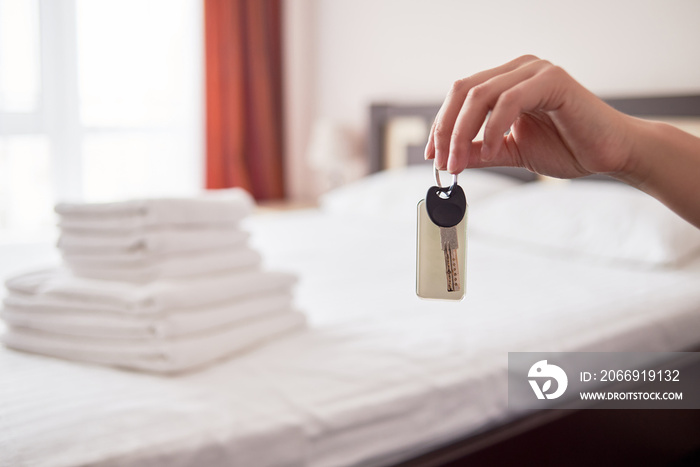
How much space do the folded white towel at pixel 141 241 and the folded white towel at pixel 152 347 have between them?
0.17m

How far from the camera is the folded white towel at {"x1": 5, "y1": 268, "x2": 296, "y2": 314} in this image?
3.51ft

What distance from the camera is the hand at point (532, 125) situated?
535mm

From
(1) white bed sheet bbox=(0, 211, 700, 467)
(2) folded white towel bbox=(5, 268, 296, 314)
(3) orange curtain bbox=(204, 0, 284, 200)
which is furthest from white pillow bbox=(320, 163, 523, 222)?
(2) folded white towel bbox=(5, 268, 296, 314)

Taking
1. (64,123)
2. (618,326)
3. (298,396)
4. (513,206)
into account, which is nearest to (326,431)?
(298,396)

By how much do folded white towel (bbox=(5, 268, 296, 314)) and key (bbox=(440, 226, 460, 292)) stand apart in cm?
62

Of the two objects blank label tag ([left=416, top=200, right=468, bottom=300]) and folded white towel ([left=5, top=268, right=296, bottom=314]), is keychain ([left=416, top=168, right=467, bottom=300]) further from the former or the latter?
folded white towel ([left=5, top=268, right=296, bottom=314])

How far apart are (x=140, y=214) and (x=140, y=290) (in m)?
0.15

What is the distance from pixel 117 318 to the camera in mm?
1087

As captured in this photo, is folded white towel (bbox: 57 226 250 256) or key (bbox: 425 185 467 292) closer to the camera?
key (bbox: 425 185 467 292)

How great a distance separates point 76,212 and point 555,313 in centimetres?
105

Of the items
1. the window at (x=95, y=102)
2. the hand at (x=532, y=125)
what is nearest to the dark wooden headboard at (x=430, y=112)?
the window at (x=95, y=102)

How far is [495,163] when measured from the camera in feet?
2.04

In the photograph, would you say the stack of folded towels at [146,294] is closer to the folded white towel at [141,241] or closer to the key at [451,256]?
the folded white towel at [141,241]

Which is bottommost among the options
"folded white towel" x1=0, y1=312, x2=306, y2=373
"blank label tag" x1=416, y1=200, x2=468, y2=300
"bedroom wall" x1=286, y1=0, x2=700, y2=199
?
"folded white towel" x1=0, y1=312, x2=306, y2=373
